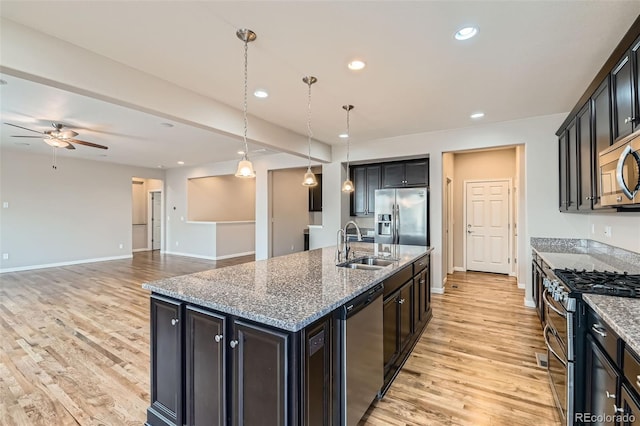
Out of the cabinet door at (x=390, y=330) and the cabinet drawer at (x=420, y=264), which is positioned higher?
the cabinet drawer at (x=420, y=264)

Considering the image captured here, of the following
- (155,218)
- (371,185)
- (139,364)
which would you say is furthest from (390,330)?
(155,218)

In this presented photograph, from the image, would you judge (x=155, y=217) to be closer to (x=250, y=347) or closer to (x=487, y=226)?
(x=487, y=226)

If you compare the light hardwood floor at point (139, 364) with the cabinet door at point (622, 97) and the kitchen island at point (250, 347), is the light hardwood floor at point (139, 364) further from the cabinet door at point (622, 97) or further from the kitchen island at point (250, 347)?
the cabinet door at point (622, 97)

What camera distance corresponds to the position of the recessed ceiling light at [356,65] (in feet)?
8.36

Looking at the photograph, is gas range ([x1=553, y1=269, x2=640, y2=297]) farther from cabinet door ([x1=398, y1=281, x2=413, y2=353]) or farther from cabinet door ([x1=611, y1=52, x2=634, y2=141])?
cabinet door ([x1=398, y1=281, x2=413, y2=353])

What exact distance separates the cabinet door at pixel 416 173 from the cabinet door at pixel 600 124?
2.65 m

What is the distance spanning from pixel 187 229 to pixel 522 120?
852 centimetres

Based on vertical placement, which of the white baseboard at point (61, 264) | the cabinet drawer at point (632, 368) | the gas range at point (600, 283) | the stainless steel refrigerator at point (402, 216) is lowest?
the white baseboard at point (61, 264)

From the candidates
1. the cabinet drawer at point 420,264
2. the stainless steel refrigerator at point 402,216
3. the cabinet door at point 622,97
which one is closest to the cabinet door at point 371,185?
the stainless steel refrigerator at point 402,216

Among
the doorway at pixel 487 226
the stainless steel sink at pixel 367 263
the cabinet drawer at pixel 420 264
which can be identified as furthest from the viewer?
the doorway at pixel 487 226

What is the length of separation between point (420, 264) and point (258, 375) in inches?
87.2

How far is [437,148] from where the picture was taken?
15.7 feet

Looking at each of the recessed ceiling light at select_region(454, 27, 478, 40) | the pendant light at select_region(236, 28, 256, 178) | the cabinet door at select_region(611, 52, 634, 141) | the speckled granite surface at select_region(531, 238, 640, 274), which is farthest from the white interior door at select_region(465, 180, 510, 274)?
the pendant light at select_region(236, 28, 256, 178)

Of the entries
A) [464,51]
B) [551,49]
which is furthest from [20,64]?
[551,49]
